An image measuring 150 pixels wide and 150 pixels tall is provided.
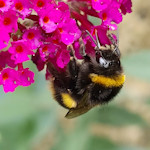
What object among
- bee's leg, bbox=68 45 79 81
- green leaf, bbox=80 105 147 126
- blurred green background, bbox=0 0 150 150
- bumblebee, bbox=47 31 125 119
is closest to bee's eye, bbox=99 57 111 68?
bumblebee, bbox=47 31 125 119

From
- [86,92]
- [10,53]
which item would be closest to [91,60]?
[86,92]

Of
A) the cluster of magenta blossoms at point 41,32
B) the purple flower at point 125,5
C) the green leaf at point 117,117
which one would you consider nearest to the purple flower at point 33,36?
the cluster of magenta blossoms at point 41,32

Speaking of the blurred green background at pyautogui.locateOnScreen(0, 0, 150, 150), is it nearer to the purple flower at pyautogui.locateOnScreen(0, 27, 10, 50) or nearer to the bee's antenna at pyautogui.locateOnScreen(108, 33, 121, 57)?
the bee's antenna at pyautogui.locateOnScreen(108, 33, 121, 57)

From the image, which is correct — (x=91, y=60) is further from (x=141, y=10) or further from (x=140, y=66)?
(x=141, y=10)

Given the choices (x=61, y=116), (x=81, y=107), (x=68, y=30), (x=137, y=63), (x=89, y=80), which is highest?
(x=68, y=30)

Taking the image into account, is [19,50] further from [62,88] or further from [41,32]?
[62,88]

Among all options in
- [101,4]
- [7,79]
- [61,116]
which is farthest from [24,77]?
[61,116]

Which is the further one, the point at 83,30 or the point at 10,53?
the point at 83,30
